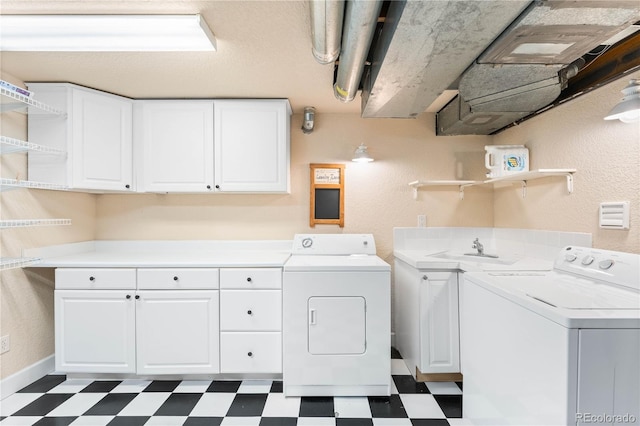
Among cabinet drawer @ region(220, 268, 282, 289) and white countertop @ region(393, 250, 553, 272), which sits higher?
white countertop @ region(393, 250, 553, 272)

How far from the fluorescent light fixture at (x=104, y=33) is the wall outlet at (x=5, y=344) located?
70.8 inches

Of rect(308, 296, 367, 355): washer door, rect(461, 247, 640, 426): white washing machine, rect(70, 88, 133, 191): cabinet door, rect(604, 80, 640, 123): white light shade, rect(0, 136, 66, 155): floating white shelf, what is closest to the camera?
rect(461, 247, 640, 426): white washing machine

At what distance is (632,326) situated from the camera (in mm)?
952

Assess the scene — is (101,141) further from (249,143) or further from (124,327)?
(124,327)

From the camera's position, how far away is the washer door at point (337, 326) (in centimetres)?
194

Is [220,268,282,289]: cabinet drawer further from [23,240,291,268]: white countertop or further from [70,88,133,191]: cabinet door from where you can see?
[70,88,133,191]: cabinet door

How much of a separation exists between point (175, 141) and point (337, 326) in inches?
75.2

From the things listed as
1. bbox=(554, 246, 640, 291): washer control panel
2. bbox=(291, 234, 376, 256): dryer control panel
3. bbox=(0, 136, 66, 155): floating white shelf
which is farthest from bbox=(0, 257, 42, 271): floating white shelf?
bbox=(554, 246, 640, 291): washer control panel

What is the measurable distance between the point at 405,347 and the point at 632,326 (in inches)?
65.0

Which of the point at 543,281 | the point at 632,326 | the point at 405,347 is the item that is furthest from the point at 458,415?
the point at 632,326

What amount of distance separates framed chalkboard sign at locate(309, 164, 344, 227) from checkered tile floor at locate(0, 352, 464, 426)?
1367mm

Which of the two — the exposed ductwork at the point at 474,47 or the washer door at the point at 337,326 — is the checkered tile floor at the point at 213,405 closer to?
the washer door at the point at 337,326

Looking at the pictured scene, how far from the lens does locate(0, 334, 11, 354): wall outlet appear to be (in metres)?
1.96

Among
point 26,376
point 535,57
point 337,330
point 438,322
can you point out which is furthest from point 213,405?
point 535,57
